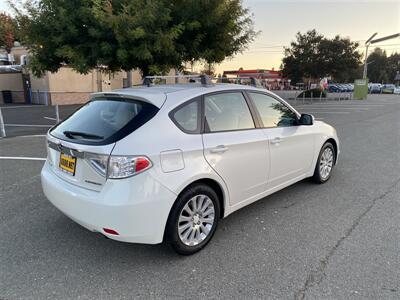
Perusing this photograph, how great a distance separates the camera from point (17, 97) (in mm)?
24078

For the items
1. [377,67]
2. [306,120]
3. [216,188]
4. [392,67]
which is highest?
[377,67]

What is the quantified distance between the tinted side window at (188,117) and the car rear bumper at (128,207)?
2.05ft

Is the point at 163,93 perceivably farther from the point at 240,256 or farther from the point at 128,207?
the point at 240,256

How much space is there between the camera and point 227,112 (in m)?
3.49

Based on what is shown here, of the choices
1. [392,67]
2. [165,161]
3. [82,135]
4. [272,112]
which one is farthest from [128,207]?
[392,67]

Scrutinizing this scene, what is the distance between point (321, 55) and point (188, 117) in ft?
116

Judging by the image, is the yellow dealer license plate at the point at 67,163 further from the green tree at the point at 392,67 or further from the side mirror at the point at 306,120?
the green tree at the point at 392,67

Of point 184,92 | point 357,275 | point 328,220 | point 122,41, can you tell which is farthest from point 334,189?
point 122,41

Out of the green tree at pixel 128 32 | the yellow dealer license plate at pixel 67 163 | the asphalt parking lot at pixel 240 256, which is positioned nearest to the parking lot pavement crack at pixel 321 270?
the asphalt parking lot at pixel 240 256

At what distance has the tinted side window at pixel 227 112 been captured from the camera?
3297 millimetres

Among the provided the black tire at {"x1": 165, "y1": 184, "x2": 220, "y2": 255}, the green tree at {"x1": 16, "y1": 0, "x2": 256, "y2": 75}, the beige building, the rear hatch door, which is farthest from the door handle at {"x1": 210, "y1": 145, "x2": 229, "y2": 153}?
the beige building

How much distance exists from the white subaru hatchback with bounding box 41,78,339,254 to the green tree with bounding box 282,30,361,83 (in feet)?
110

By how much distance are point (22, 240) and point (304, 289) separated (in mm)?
2814

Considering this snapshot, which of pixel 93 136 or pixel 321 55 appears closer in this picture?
pixel 93 136
